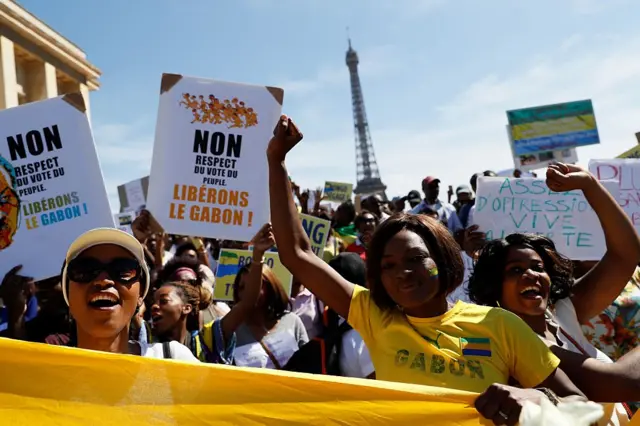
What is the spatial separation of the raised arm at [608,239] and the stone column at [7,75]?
32.3 m

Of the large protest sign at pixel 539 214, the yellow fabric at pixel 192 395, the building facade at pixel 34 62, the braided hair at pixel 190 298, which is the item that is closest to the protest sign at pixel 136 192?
the braided hair at pixel 190 298

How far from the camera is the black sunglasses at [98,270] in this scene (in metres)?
2.44

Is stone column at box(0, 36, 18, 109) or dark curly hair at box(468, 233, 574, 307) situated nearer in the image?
dark curly hair at box(468, 233, 574, 307)

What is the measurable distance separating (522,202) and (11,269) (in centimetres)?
409

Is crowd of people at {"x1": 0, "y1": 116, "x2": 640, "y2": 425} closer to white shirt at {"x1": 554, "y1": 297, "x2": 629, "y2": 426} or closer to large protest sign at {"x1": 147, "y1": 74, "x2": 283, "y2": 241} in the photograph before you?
white shirt at {"x1": 554, "y1": 297, "x2": 629, "y2": 426}

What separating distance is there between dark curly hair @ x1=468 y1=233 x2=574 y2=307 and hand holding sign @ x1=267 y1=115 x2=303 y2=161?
1146 millimetres

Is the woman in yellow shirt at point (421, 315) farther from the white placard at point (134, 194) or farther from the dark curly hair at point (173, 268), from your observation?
the white placard at point (134, 194)

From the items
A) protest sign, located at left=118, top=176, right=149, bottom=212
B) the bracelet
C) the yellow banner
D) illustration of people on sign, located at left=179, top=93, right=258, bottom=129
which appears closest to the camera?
the bracelet

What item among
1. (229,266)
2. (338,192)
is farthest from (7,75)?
(229,266)

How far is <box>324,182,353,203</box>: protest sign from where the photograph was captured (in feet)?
54.7

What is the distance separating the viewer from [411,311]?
8.31ft

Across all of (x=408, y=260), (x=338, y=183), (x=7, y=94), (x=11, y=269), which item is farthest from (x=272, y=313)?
(x=7, y=94)

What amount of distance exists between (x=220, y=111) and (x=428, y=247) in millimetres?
3168

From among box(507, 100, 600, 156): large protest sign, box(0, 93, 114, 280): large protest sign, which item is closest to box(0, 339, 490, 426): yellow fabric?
box(0, 93, 114, 280): large protest sign
